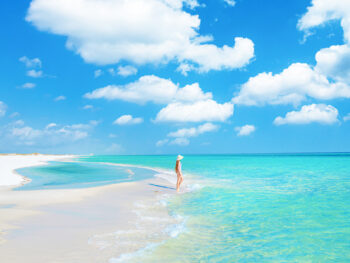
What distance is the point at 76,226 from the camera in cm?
815

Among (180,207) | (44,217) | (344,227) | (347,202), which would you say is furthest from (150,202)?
(347,202)

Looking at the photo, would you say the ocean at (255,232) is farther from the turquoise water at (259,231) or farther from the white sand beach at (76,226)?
the white sand beach at (76,226)

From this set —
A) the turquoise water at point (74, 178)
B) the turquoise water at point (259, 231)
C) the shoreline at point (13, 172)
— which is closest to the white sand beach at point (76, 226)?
the turquoise water at point (259, 231)

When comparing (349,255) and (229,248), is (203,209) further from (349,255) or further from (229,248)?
(349,255)

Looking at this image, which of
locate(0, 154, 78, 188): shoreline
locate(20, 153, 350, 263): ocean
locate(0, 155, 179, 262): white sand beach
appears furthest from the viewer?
locate(0, 154, 78, 188): shoreline

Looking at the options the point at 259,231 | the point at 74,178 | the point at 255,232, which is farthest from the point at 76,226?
the point at 74,178

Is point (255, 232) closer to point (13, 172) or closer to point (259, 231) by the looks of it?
point (259, 231)

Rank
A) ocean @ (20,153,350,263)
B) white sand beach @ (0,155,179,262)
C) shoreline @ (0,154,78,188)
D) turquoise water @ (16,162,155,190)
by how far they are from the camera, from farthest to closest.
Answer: shoreline @ (0,154,78,188) → turquoise water @ (16,162,155,190) → ocean @ (20,153,350,263) → white sand beach @ (0,155,179,262)

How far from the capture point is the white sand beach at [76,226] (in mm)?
5973

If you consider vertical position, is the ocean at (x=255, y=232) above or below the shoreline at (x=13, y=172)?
above

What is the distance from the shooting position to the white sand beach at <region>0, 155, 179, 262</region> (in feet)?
19.6

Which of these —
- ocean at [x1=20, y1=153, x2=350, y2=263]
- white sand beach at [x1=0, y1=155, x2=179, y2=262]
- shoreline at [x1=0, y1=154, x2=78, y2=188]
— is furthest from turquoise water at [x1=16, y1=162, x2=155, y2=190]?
ocean at [x1=20, y1=153, x2=350, y2=263]

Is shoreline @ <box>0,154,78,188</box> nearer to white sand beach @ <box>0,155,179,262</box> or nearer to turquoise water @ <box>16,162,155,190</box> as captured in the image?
turquoise water @ <box>16,162,155,190</box>

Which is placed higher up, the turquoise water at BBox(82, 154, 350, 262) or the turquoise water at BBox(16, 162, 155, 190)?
the turquoise water at BBox(82, 154, 350, 262)
